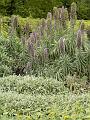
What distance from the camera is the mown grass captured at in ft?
16.9

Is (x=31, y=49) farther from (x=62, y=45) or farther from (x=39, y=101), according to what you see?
(x=39, y=101)

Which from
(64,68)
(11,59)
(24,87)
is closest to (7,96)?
(24,87)

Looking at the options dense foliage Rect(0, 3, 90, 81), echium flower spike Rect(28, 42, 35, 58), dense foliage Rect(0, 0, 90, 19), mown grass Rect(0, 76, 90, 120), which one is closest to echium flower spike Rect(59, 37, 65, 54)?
dense foliage Rect(0, 3, 90, 81)

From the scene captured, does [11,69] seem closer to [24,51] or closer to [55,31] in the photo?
[24,51]

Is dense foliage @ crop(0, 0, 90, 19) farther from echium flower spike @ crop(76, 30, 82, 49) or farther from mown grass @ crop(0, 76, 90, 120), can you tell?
mown grass @ crop(0, 76, 90, 120)

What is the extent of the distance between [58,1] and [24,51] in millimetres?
10006

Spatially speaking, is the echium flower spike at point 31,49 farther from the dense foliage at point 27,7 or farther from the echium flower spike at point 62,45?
the dense foliage at point 27,7

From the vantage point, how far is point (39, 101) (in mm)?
6836

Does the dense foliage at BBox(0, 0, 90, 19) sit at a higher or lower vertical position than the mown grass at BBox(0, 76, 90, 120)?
higher

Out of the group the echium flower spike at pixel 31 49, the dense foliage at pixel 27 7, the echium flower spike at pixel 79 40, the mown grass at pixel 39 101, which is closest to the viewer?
the mown grass at pixel 39 101

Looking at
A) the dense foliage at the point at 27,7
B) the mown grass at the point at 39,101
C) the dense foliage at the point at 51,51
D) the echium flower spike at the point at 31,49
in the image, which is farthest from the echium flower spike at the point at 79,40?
the dense foliage at the point at 27,7

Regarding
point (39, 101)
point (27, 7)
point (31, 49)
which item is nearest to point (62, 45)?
point (31, 49)

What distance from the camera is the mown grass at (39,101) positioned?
16.9ft

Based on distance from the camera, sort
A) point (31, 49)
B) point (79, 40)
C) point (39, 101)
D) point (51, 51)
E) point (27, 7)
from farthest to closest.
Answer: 1. point (27, 7)
2. point (51, 51)
3. point (31, 49)
4. point (79, 40)
5. point (39, 101)
